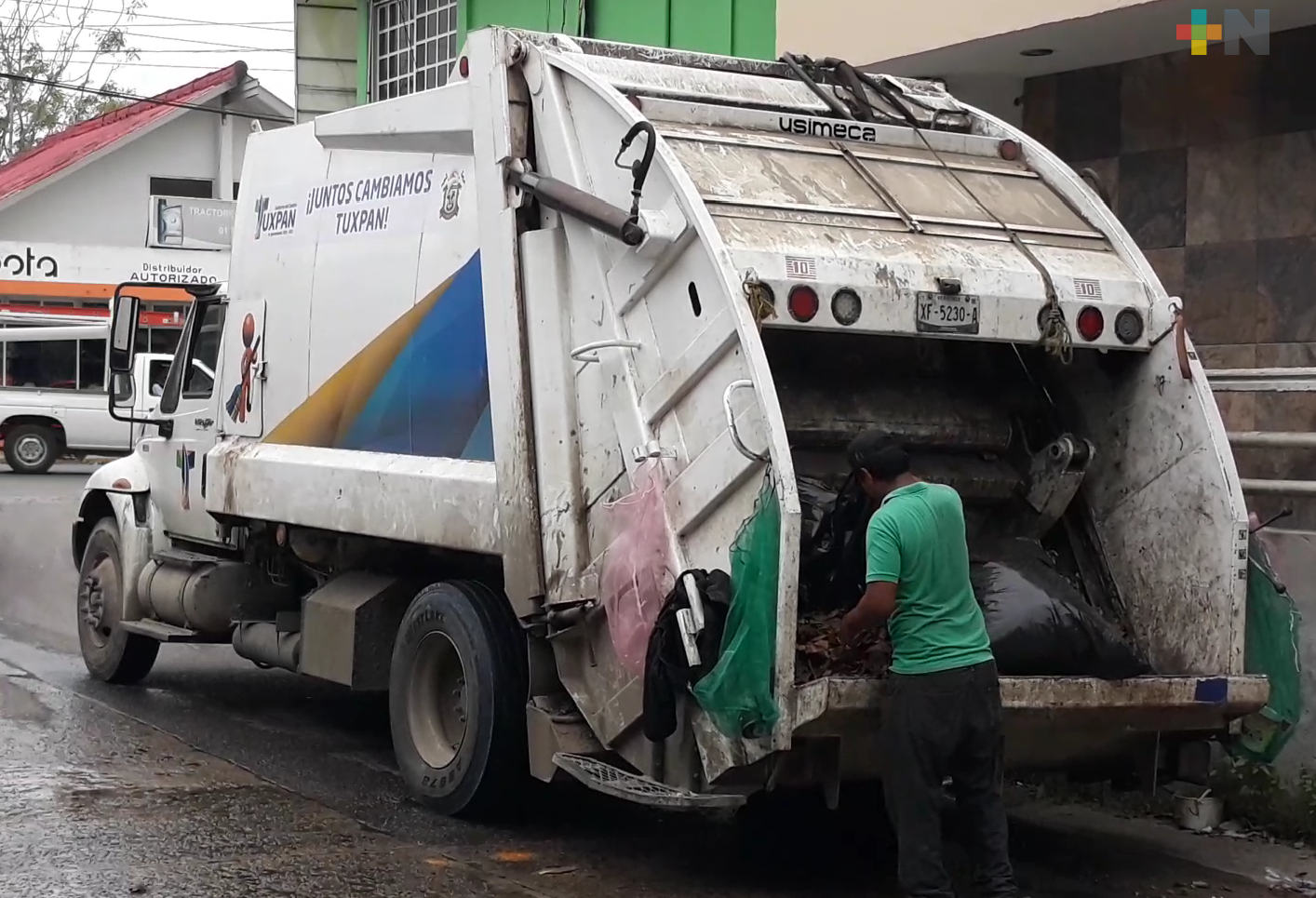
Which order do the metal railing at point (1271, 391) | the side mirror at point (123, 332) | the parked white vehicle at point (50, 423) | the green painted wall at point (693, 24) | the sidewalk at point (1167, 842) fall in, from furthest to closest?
the parked white vehicle at point (50, 423), the green painted wall at point (693, 24), the side mirror at point (123, 332), the metal railing at point (1271, 391), the sidewalk at point (1167, 842)

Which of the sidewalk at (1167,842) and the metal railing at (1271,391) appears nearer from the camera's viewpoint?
the sidewalk at (1167,842)

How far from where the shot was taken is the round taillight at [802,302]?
19.7 feet

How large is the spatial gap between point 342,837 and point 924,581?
8.52 feet

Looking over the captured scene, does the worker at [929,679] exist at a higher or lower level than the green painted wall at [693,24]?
lower

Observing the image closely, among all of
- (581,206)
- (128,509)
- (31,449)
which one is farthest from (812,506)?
(31,449)

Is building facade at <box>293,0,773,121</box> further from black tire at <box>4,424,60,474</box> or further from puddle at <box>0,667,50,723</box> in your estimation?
black tire at <box>4,424,60,474</box>

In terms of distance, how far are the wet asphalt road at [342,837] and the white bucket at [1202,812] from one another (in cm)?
36

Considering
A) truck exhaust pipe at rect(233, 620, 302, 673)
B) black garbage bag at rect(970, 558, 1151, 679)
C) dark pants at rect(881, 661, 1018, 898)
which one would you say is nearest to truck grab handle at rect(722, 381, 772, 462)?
dark pants at rect(881, 661, 1018, 898)

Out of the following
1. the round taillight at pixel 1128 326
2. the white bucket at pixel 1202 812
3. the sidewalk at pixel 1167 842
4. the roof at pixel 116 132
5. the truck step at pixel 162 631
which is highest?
the roof at pixel 116 132

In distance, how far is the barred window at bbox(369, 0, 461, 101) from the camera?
15.3 meters

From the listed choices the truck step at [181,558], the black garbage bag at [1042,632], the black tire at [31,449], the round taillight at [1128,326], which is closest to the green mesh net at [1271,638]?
the black garbage bag at [1042,632]

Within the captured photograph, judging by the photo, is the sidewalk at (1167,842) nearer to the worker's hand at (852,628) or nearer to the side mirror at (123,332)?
Result: the worker's hand at (852,628)

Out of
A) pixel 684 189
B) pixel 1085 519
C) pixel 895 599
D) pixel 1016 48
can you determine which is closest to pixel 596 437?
pixel 684 189

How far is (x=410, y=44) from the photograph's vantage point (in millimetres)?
15883
